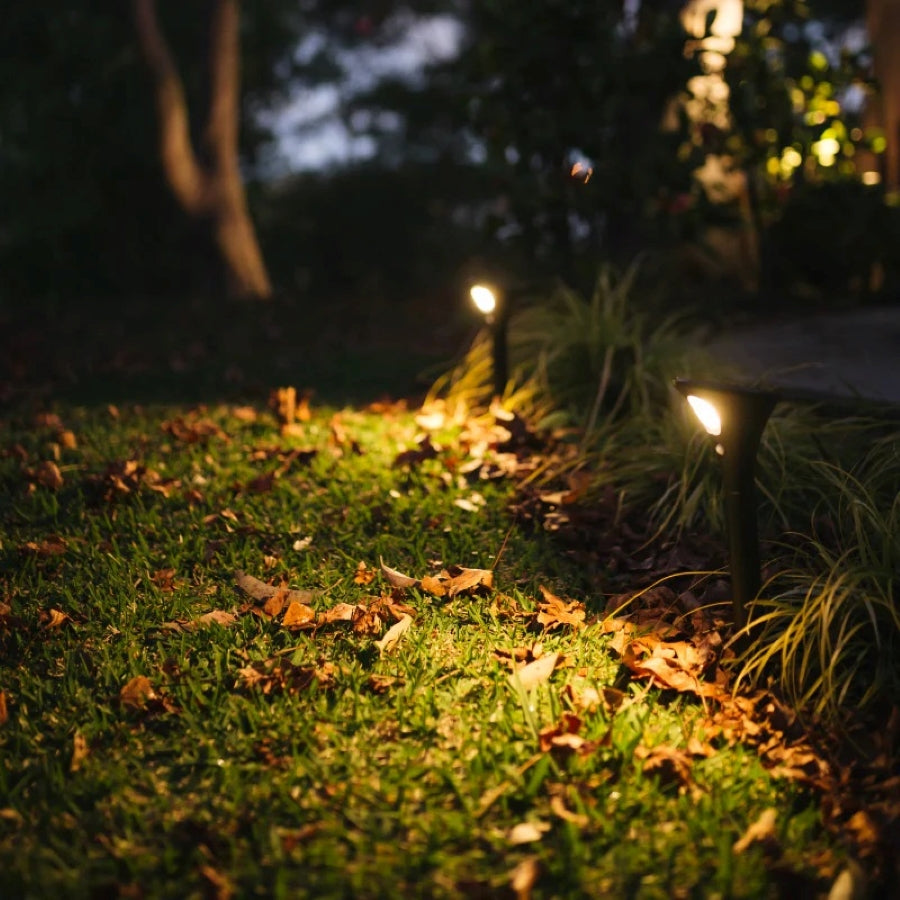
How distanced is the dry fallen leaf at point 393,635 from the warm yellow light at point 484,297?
235 cm

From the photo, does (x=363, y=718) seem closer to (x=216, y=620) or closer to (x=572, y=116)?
(x=216, y=620)

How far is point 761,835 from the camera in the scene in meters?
2.26

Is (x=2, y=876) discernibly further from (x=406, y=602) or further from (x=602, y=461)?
(x=602, y=461)

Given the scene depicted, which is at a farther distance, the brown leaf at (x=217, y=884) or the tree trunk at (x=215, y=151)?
the tree trunk at (x=215, y=151)

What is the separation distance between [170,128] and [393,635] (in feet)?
30.9

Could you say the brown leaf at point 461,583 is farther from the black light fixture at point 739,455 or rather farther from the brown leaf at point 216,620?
the black light fixture at point 739,455

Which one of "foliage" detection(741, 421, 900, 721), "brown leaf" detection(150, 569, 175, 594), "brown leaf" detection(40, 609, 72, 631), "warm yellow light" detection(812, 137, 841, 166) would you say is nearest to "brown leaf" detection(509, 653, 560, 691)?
"foliage" detection(741, 421, 900, 721)

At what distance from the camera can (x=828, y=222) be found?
22.9 feet

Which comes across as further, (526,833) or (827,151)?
(827,151)

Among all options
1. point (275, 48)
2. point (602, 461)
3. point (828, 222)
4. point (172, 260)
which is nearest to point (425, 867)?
point (602, 461)

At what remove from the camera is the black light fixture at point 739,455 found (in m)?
2.58

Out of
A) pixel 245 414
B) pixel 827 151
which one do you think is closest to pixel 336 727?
pixel 245 414

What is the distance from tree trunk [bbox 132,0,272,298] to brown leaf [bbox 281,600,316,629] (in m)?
8.12

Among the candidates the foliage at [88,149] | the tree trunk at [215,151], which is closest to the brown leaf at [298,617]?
the tree trunk at [215,151]
